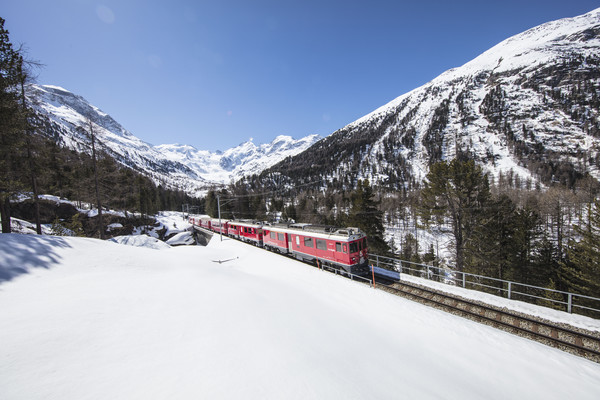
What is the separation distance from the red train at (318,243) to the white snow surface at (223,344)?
5534mm

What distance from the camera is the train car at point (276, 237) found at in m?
23.5

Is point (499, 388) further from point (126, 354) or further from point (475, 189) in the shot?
point (475, 189)

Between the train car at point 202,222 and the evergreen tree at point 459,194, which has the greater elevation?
the evergreen tree at point 459,194

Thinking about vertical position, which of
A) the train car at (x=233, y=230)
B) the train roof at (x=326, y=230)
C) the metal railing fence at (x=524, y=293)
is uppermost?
the train roof at (x=326, y=230)

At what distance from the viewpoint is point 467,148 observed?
169000mm

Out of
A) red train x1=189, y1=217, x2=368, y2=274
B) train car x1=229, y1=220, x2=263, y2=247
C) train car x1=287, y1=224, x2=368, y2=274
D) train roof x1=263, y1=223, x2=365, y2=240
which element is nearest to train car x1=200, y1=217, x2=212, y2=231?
train car x1=229, y1=220, x2=263, y2=247

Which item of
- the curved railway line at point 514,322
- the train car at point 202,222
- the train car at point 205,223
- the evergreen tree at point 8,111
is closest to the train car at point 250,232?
the train car at point 205,223

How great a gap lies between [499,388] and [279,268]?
550 inches

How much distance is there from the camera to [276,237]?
25.0 m

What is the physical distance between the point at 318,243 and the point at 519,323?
40.7 feet

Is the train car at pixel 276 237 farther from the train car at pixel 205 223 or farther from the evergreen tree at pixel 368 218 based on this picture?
the train car at pixel 205 223

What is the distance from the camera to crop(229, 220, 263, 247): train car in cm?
2911

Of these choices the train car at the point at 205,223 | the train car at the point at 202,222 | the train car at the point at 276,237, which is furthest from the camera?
the train car at the point at 202,222

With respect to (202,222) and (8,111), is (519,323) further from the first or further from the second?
(202,222)
